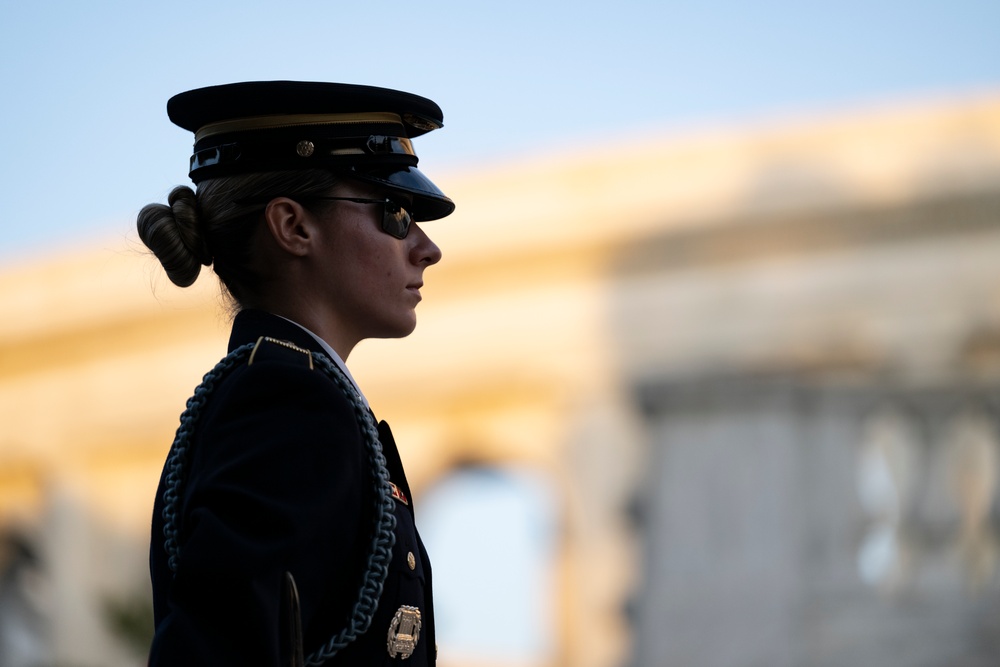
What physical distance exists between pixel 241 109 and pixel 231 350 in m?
0.35

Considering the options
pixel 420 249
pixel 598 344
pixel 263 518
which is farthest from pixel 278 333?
pixel 598 344

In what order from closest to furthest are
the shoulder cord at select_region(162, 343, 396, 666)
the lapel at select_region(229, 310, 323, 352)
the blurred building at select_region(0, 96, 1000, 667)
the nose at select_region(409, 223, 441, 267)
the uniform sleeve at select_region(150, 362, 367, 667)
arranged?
the uniform sleeve at select_region(150, 362, 367, 667), the shoulder cord at select_region(162, 343, 396, 666), the lapel at select_region(229, 310, 323, 352), the nose at select_region(409, 223, 441, 267), the blurred building at select_region(0, 96, 1000, 667)

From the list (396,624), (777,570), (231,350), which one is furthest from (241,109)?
(777,570)

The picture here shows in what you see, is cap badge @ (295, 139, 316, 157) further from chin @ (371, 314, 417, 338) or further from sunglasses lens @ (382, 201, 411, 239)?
chin @ (371, 314, 417, 338)

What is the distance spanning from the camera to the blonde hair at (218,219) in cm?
208

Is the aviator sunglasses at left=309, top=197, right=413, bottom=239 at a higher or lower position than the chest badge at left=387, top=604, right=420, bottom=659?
higher

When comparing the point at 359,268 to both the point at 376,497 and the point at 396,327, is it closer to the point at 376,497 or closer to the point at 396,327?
the point at 396,327

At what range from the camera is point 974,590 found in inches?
208

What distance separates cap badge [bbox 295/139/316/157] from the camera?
2084 millimetres

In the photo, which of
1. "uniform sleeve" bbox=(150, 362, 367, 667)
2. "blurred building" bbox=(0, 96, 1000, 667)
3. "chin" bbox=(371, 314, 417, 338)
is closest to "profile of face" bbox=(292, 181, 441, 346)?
"chin" bbox=(371, 314, 417, 338)

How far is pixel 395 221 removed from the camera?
213 centimetres

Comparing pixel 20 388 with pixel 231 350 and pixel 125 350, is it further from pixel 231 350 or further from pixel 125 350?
pixel 231 350

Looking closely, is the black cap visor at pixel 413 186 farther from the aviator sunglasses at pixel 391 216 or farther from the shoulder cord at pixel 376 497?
the shoulder cord at pixel 376 497

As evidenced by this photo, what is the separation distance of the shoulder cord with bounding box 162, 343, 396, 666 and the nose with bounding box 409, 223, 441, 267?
0.22m
